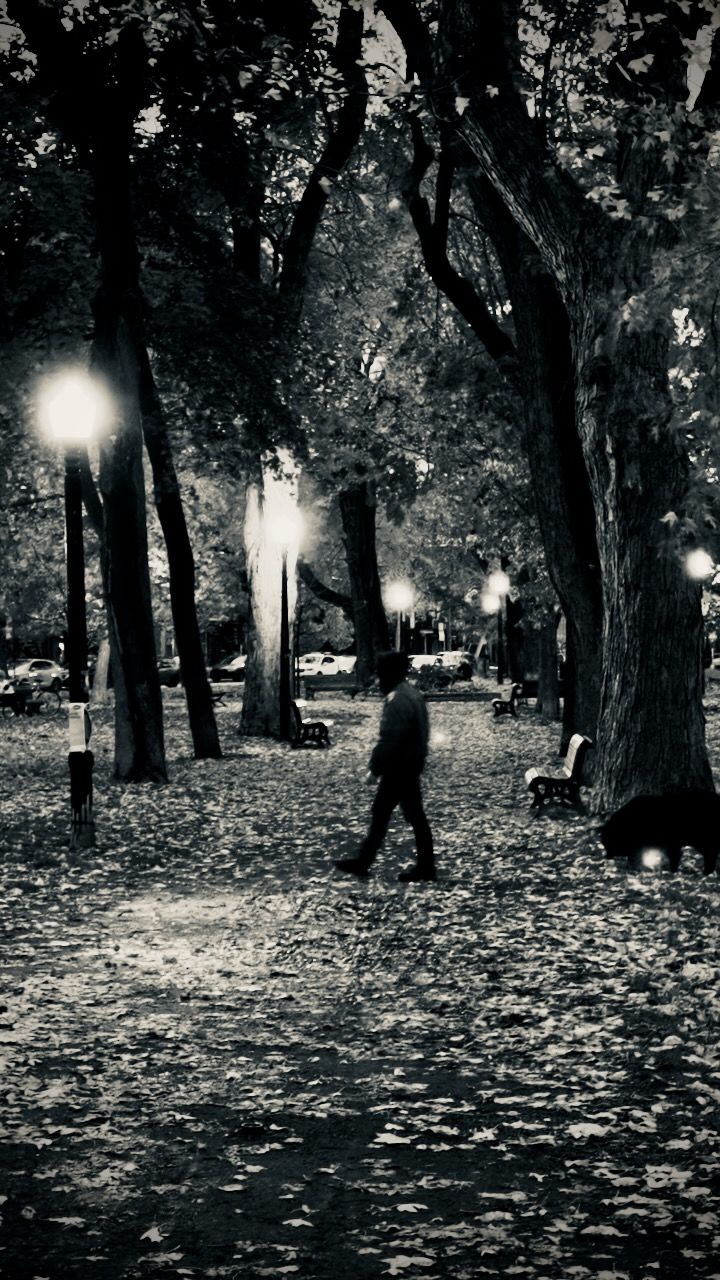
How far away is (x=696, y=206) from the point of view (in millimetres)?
10664

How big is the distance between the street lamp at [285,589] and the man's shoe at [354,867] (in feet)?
55.5

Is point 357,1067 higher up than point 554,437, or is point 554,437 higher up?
point 554,437

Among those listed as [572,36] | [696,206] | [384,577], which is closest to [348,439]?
[572,36]

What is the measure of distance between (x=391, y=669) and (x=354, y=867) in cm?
180

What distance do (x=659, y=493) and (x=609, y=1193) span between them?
10.4m

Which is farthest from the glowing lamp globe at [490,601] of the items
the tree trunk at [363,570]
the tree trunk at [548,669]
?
the tree trunk at [548,669]

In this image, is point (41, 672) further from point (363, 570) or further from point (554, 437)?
point (554, 437)

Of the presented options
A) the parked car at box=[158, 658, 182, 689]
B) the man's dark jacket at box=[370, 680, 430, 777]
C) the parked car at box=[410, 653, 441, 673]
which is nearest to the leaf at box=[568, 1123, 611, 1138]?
the man's dark jacket at box=[370, 680, 430, 777]

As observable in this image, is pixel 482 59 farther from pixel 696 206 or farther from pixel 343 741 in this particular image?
pixel 343 741

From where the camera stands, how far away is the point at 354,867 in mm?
12234

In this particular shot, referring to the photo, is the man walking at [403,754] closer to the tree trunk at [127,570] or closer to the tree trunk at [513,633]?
the tree trunk at [127,570]

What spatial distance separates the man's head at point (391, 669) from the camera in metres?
11.4

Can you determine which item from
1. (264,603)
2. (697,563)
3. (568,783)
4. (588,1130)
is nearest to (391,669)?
(697,563)

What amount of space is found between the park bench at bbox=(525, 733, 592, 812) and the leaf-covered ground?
2501 mm
